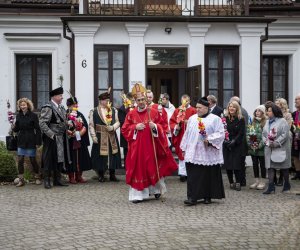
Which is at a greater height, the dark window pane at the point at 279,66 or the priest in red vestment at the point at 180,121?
the dark window pane at the point at 279,66

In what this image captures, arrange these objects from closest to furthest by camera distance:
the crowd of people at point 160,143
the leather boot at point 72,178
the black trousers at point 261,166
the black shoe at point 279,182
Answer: the crowd of people at point 160,143 < the black trousers at point 261,166 < the black shoe at point 279,182 < the leather boot at point 72,178

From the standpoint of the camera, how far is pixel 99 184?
13.1 meters

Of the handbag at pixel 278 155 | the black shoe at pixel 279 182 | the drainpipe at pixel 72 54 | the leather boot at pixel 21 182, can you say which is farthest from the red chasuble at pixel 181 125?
the drainpipe at pixel 72 54

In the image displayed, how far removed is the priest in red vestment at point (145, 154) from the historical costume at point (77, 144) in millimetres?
2317

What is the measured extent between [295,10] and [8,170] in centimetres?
1085

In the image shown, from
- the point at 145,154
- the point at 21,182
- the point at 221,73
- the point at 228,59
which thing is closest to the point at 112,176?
the point at 21,182

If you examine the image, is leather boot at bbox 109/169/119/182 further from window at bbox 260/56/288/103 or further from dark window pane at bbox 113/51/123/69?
window at bbox 260/56/288/103

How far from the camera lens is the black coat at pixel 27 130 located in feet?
42.0

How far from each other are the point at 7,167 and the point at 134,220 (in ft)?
17.0

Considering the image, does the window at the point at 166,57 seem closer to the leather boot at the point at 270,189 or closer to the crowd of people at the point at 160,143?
the crowd of people at the point at 160,143

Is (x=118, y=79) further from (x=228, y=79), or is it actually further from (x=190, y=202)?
(x=190, y=202)

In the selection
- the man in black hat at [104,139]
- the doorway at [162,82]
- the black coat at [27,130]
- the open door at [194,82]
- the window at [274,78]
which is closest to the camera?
the black coat at [27,130]

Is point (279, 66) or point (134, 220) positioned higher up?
point (279, 66)

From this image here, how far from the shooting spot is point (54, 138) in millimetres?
12703
